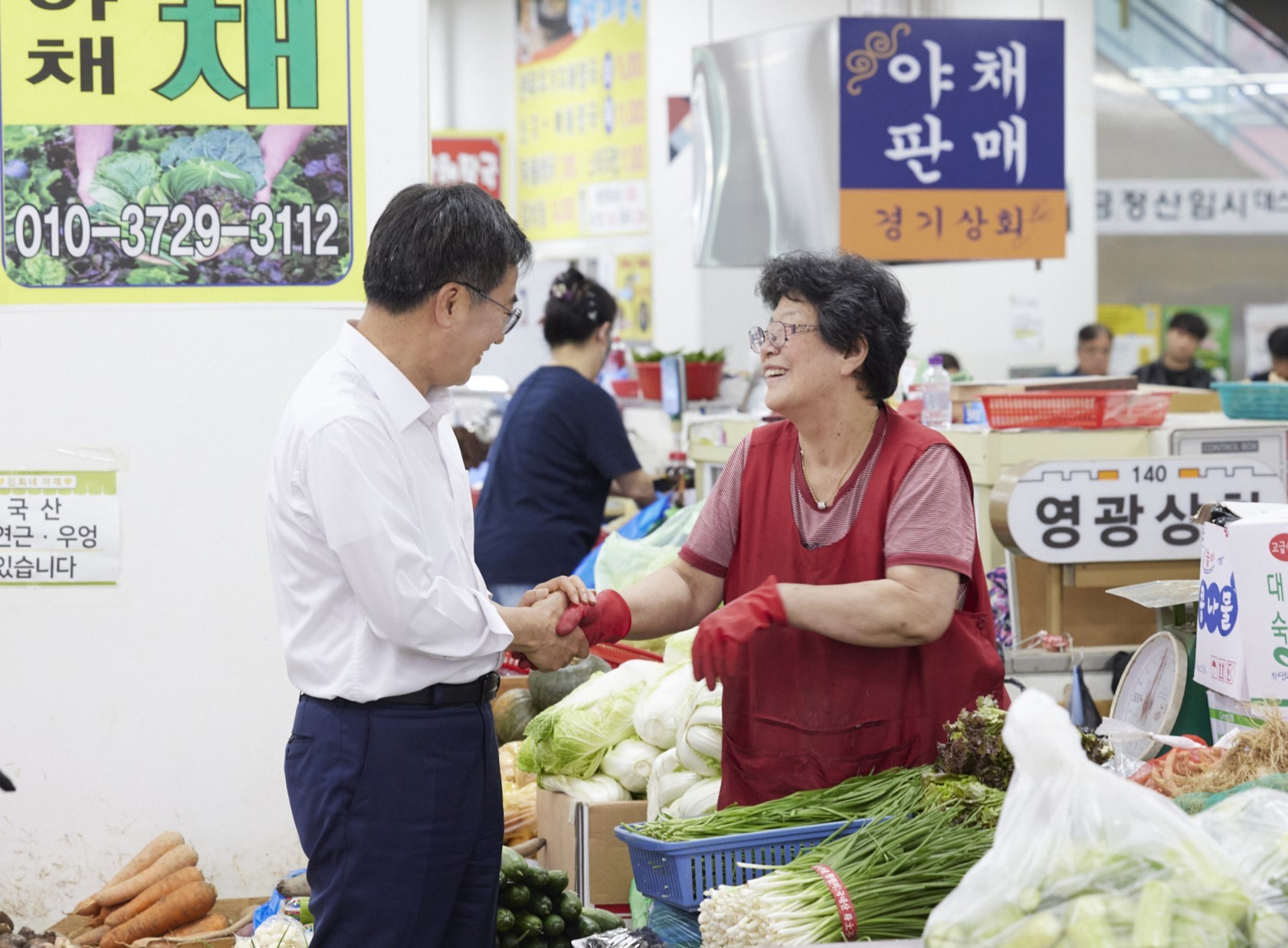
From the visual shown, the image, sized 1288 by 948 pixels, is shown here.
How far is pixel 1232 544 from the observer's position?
9.04 ft

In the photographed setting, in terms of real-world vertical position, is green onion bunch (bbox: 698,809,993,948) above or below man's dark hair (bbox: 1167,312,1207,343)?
below

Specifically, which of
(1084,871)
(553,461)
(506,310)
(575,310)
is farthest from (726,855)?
(575,310)

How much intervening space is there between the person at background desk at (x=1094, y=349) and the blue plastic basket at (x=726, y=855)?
24.8 feet

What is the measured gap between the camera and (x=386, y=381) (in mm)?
2275

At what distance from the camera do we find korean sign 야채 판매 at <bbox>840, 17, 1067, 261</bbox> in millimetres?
6207

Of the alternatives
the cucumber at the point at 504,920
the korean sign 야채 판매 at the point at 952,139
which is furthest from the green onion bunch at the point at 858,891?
the korean sign 야채 판매 at the point at 952,139

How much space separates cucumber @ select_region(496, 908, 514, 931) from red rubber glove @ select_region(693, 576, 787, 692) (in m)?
1.02

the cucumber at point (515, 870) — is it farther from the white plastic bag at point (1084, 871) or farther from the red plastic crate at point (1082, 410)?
the red plastic crate at point (1082, 410)

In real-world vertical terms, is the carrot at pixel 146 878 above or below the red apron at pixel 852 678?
below

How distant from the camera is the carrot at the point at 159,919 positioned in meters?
3.76

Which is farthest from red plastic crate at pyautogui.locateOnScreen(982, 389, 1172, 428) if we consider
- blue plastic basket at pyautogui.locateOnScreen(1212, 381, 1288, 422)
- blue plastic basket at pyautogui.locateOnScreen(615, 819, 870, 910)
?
blue plastic basket at pyautogui.locateOnScreen(615, 819, 870, 910)

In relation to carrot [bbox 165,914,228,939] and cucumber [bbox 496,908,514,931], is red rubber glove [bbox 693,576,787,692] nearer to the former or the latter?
cucumber [bbox 496,908,514,931]

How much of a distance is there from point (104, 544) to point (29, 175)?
41.0 inches

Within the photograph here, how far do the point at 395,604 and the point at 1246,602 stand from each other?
1.64 metres
